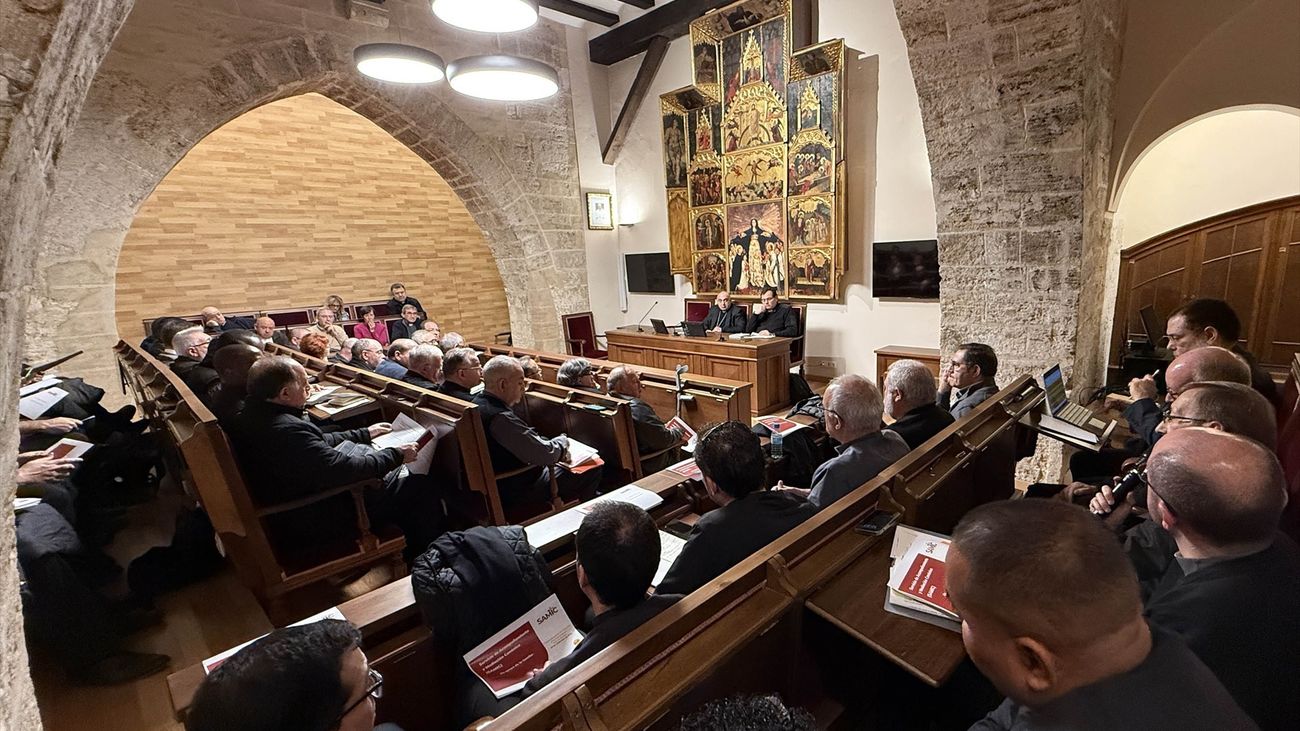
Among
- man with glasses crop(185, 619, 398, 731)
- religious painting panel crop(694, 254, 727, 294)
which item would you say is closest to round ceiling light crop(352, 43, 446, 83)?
religious painting panel crop(694, 254, 727, 294)

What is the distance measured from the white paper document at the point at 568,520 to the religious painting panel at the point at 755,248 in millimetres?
5336

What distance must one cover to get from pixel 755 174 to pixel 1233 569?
646 centimetres

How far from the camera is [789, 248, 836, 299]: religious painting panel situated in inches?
258

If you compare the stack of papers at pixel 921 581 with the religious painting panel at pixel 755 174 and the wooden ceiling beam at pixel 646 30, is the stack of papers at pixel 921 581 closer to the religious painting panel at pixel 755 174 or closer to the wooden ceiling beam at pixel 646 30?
the religious painting panel at pixel 755 174

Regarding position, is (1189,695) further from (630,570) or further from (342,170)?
(342,170)

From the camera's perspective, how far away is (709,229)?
7.65 meters

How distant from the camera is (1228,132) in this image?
19.5ft

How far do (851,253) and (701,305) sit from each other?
7.29ft

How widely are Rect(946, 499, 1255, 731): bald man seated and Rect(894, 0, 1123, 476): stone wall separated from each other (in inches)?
153

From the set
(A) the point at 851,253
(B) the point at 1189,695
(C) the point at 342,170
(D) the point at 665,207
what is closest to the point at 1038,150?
(A) the point at 851,253

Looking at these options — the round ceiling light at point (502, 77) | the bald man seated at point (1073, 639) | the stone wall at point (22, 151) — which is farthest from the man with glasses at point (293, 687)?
the round ceiling light at point (502, 77)

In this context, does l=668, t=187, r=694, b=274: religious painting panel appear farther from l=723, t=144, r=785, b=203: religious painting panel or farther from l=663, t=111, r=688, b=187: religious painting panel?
l=723, t=144, r=785, b=203: religious painting panel

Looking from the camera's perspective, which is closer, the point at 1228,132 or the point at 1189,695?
the point at 1189,695

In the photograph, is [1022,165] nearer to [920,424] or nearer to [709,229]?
[920,424]
